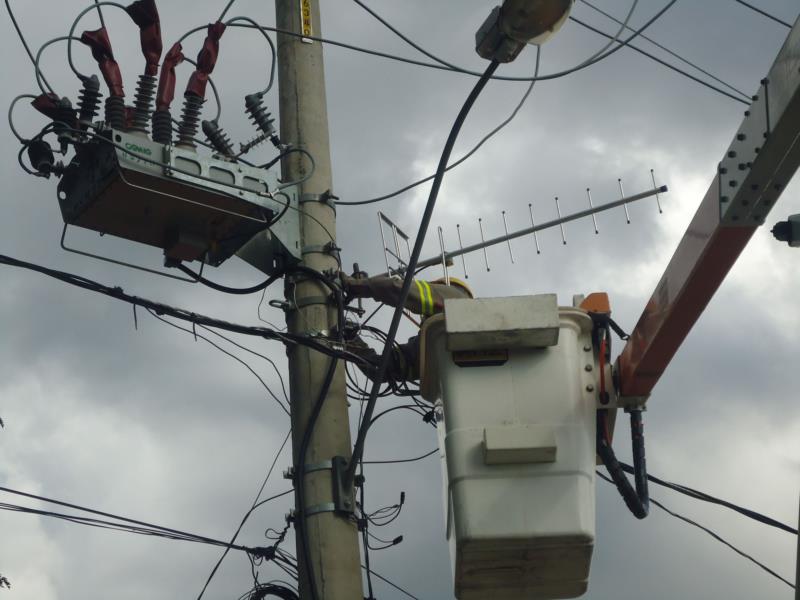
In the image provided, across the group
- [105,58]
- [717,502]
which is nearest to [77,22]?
[105,58]

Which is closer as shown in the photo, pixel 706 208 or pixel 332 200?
pixel 706 208

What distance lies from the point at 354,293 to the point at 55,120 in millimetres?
1671

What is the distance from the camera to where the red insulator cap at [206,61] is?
5906mm

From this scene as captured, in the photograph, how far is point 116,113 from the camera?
218 inches

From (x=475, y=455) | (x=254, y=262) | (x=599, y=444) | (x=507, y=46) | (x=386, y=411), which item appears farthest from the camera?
(x=386, y=411)

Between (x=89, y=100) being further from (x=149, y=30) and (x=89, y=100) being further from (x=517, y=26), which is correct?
(x=517, y=26)

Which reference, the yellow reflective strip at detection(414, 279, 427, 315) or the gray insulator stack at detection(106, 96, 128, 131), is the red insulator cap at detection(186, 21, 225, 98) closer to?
the gray insulator stack at detection(106, 96, 128, 131)

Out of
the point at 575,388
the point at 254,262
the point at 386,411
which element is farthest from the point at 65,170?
the point at 575,388

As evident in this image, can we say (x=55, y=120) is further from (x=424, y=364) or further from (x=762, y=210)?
(x=762, y=210)

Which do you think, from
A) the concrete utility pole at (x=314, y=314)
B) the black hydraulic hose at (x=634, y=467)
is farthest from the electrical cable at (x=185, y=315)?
the black hydraulic hose at (x=634, y=467)

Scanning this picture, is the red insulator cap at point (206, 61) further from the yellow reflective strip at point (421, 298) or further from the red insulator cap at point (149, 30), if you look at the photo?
the yellow reflective strip at point (421, 298)

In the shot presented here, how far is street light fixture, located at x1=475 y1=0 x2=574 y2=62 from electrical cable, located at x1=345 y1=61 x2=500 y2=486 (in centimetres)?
8

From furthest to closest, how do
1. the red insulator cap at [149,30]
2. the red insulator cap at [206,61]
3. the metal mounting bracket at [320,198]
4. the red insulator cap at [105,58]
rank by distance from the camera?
the metal mounting bracket at [320,198], the red insulator cap at [206,61], the red insulator cap at [149,30], the red insulator cap at [105,58]

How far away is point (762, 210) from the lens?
4660mm
